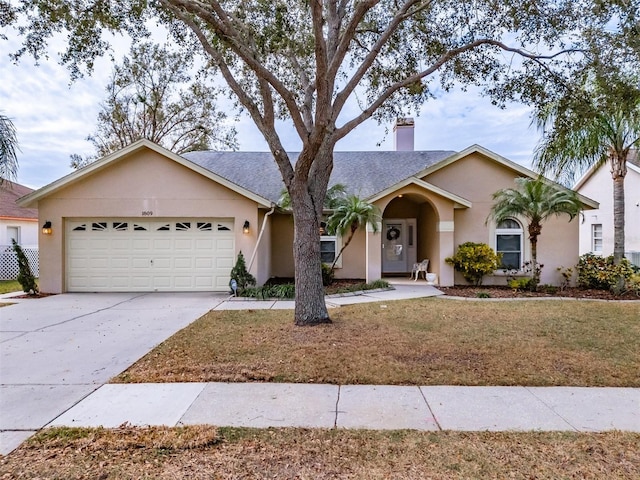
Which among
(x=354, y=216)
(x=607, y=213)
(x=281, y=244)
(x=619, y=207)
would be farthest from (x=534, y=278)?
(x=607, y=213)

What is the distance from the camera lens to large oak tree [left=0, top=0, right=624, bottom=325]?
23.3 ft

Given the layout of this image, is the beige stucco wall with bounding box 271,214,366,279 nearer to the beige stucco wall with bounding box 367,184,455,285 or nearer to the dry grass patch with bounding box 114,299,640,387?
the beige stucco wall with bounding box 367,184,455,285

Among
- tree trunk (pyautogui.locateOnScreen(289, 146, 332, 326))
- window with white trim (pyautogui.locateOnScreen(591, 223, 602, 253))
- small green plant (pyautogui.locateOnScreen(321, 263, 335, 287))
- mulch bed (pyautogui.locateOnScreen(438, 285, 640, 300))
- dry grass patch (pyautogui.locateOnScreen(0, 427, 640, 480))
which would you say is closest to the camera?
dry grass patch (pyautogui.locateOnScreen(0, 427, 640, 480))

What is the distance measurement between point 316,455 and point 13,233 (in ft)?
80.0

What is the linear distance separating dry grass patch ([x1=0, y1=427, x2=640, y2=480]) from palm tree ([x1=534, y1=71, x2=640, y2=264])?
23.7 feet


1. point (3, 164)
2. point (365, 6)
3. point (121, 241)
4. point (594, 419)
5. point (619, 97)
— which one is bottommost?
point (594, 419)

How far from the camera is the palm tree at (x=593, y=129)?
26.1ft

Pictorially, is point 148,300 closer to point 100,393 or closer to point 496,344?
point 100,393

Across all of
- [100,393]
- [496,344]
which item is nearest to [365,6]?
[496,344]

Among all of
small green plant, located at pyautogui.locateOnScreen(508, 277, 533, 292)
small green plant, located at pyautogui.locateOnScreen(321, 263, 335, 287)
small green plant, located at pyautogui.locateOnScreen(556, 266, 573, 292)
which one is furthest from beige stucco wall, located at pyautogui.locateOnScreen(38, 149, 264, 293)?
small green plant, located at pyautogui.locateOnScreen(556, 266, 573, 292)

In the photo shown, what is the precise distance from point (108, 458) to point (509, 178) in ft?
47.8

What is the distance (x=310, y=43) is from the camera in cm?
966

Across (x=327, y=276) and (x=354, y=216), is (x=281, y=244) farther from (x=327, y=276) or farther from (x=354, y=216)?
(x=354, y=216)

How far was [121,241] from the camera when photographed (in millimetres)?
12609
